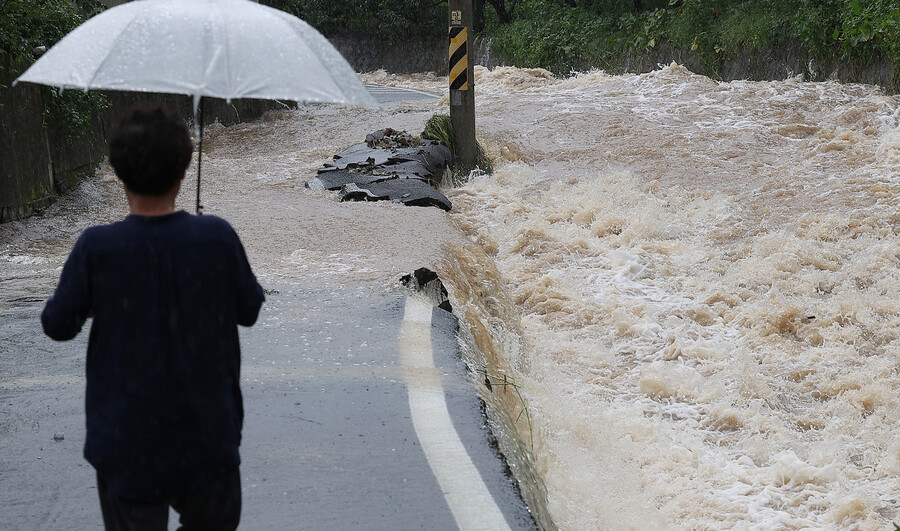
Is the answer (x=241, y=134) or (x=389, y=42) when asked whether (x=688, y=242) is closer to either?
(x=241, y=134)

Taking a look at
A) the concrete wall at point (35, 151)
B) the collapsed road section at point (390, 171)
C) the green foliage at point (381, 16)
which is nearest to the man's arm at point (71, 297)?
the concrete wall at point (35, 151)

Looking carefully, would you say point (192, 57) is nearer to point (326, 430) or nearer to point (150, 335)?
point (150, 335)

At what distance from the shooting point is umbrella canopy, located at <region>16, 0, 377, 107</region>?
100 inches

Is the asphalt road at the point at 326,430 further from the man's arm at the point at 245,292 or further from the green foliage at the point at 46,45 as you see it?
the green foliage at the point at 46,45

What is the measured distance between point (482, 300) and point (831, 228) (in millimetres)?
4312

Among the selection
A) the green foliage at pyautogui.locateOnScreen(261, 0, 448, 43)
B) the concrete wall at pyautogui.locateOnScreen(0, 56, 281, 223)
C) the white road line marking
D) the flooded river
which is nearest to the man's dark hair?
the white road line marking

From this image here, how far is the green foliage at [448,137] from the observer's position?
1322 centimetres

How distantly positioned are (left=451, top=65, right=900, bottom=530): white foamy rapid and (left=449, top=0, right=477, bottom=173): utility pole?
1.98 ft

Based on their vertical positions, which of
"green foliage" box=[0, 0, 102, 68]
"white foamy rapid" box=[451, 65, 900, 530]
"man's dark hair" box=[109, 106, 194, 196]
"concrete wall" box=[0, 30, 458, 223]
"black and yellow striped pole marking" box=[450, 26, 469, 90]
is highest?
"man's dark hair" box=[109, 106, 194, 196]

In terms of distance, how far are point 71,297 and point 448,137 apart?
1139 cm

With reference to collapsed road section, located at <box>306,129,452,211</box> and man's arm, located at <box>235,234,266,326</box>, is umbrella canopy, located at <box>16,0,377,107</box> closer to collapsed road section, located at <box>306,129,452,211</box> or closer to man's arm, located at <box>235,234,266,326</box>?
man's arm, located at <box>235,234,266,326</box>

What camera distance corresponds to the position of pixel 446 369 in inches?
181

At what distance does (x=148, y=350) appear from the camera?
2.15m

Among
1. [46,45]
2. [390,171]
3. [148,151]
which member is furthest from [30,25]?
[148,151]
